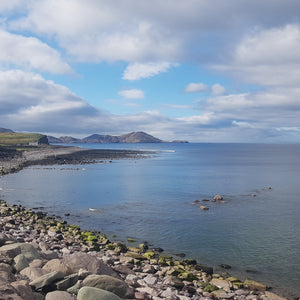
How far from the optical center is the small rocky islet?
40.9 feet

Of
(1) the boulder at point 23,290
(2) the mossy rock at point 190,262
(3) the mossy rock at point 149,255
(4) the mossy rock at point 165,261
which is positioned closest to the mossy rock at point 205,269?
(2) the mossy rock at point 190,262

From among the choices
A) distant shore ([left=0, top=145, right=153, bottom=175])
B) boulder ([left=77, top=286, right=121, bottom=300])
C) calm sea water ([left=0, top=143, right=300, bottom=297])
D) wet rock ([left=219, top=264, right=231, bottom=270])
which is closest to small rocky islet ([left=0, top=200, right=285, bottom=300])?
boulder ([left=77, top=286, right=121, bottom=300])

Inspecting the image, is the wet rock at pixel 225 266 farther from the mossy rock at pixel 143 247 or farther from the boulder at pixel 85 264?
the boulder at pixel 85 264

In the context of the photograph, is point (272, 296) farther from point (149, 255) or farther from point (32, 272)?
point (32, 272)

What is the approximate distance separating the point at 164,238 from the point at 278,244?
978 centimetres

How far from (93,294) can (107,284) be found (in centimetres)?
140

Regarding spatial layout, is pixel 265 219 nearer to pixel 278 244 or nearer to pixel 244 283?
pixel 278 244

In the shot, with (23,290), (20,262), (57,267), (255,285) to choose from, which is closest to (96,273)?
(57,267)

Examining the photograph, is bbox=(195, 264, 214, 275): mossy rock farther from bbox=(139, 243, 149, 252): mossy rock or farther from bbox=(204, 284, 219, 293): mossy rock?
bbox=(139, 243, 149, 252): mossy rock

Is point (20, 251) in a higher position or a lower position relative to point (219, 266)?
higher

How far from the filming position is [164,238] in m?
30.5

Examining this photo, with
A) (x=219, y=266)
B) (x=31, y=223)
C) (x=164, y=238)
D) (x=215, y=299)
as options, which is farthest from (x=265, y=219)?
(x=31, y=223)

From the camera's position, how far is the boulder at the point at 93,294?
1179 centimetres

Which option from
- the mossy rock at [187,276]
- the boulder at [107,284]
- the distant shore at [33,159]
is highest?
the distant shore at [33,159]
